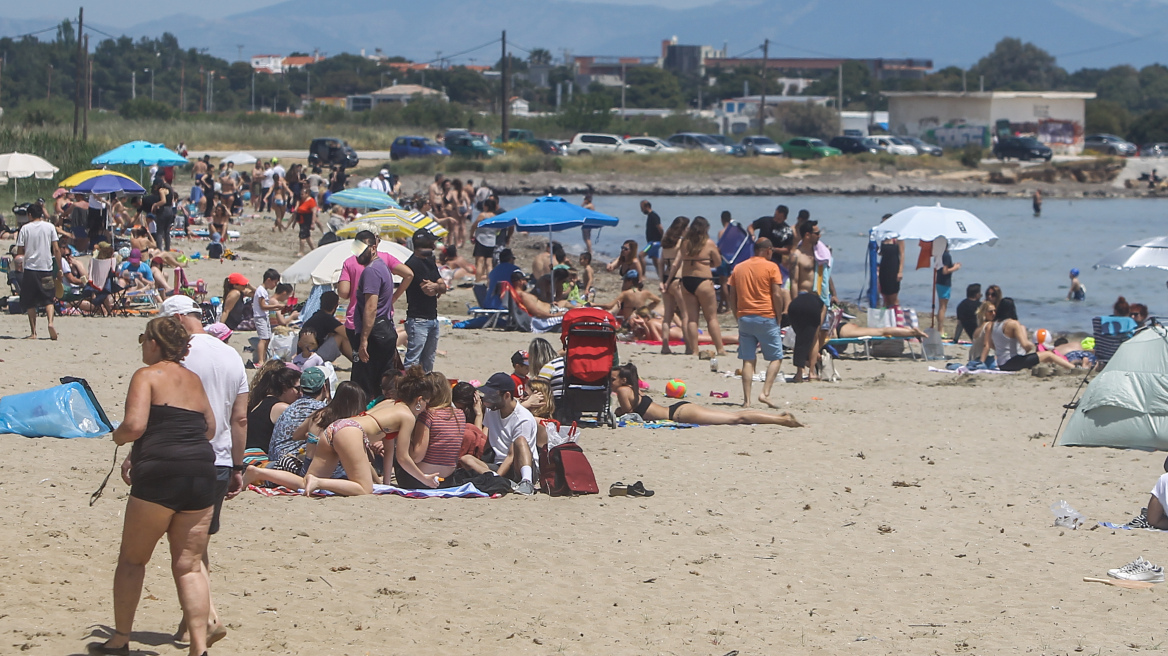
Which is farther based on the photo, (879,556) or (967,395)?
(967,395)

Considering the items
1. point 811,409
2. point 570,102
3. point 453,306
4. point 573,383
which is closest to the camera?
point 573,383

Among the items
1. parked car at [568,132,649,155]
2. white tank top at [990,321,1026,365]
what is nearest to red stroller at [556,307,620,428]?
white tank top at [990,321,1026,365]

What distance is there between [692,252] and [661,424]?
133 inches

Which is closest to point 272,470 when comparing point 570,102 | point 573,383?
point 573,383

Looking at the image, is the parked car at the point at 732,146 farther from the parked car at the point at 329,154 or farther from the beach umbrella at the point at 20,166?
the beach umbrella at the point at 20,166

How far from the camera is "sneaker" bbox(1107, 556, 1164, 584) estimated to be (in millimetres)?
5676

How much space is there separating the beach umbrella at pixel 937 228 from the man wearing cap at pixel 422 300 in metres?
6.96

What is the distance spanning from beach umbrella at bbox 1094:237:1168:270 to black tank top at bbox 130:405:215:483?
11.1 meters

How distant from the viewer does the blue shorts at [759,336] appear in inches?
386

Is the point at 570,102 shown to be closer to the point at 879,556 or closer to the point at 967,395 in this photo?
the point at 967,395

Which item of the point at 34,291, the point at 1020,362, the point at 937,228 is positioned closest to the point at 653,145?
the point at 937,228

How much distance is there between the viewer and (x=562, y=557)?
582 centimetres

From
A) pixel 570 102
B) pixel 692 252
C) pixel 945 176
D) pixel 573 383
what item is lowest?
pixel 573 383

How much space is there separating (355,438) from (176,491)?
8.66ft
